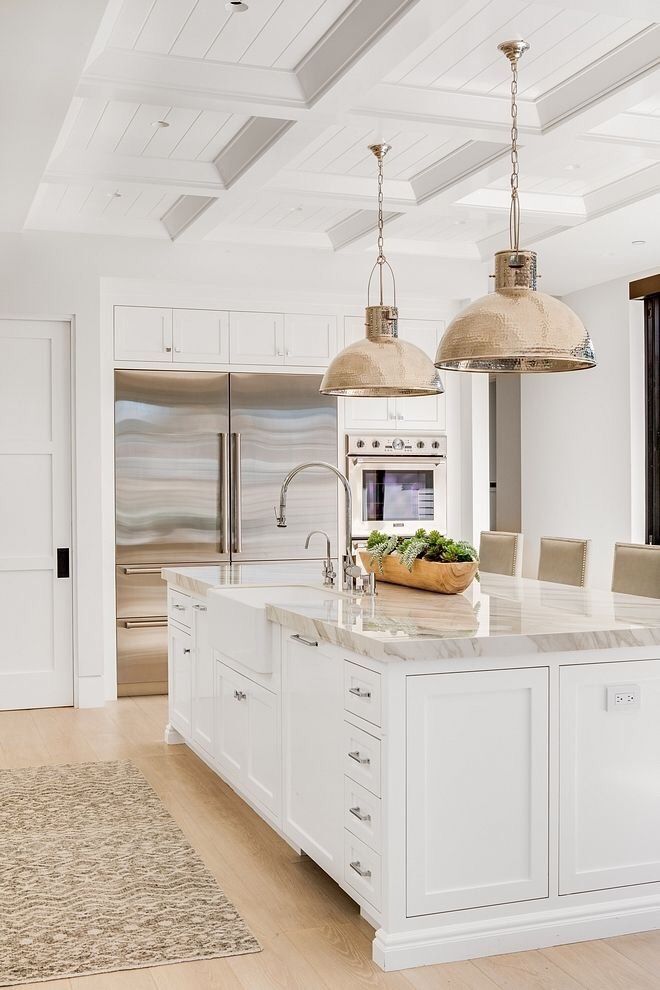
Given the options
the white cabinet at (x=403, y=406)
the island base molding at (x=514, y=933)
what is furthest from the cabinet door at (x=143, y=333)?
the island base molding at (x=514, y=933)

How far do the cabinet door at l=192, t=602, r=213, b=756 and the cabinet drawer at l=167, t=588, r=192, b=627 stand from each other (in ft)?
0.39

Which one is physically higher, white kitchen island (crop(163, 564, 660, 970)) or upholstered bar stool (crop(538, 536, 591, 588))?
upholstered bar stool (crop(538, 536, 591, 588))

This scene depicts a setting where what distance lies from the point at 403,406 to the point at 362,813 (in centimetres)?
425

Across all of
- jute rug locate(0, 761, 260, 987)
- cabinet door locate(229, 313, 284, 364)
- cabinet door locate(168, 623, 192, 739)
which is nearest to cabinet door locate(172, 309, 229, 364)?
cabinet door locate(229, 313, 284, 364)

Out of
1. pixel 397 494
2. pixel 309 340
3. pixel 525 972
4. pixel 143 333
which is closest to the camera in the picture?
pixel 525 972

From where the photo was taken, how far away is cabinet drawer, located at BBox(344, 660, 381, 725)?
2.74 meters

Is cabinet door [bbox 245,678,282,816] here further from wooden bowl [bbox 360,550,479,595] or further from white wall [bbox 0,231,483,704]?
white wall [bbox 0,231,483,704]

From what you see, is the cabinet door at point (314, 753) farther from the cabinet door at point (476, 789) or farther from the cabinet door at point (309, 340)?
the cabinet door at point (309, 340)

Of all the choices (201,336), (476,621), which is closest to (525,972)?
(476,621)

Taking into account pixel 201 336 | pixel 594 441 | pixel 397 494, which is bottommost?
pixel 397 494

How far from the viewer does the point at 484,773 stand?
279 cm

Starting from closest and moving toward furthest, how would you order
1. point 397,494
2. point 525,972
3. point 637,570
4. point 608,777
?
point 525,972 < point 608,777 < point 637,570 < point 397,494

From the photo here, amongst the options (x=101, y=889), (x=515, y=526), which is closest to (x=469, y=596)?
(x=101, y=889)

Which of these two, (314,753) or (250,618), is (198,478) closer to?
(250,618)
